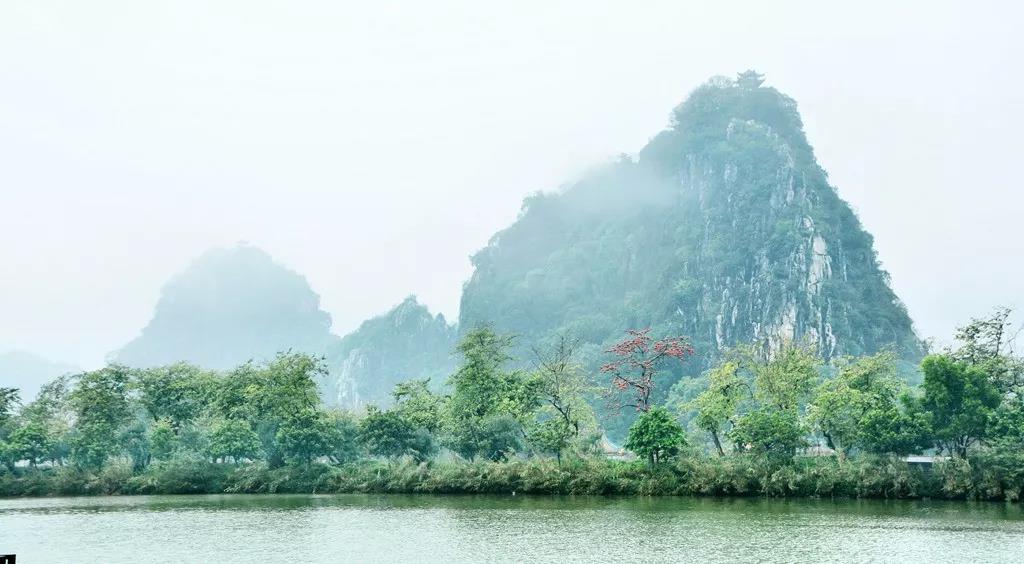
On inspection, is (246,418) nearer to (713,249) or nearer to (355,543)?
(355,543)

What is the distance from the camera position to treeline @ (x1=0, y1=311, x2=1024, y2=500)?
112ft

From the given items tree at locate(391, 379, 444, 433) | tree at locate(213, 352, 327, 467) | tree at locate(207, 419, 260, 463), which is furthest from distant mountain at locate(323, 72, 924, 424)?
tree at locate(207, 419, 260, 463)

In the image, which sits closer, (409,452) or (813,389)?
(813,389)

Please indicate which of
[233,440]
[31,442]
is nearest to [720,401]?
[233,440]

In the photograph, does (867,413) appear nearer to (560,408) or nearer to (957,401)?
(957,401)

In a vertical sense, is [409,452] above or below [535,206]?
below

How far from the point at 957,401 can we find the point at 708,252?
3623 inches

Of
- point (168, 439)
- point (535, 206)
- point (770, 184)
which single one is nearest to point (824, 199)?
point (770, 184)

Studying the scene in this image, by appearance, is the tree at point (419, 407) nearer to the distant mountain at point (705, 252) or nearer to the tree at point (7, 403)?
the tree at point (7, 403)

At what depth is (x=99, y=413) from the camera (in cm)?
4791

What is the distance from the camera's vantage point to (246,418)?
48188mm

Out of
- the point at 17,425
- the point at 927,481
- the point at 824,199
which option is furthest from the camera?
the point at 824,199

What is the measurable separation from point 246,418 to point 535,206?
134 metres

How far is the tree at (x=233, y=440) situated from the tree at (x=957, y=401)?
114 feet
